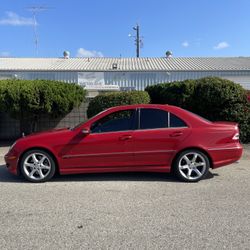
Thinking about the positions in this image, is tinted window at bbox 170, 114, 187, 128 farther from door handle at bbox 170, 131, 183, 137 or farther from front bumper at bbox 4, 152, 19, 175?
front bumper at bbox 4, 152, 19, 175

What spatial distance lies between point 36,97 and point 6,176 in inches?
172

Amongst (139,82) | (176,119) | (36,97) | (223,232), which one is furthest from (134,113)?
(139,82)

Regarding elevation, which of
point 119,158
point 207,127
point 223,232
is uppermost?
point 207,127

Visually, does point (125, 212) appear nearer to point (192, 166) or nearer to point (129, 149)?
point (129, 149)

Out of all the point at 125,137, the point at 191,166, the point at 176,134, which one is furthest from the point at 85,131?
the point at 191,166

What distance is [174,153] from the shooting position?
7.61 metres

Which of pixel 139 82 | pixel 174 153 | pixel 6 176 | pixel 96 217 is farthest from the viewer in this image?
pixel 139 82

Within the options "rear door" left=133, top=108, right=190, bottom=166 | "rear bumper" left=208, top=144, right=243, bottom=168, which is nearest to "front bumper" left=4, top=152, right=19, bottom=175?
"rear door" left=133, top=108, right=190, bottom=166

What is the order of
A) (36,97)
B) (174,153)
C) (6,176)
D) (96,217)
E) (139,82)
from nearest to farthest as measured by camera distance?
(96,217)
(174,153)
(6,176)
(36,97)
(139,82)

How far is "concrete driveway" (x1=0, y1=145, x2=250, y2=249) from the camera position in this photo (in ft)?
15.0

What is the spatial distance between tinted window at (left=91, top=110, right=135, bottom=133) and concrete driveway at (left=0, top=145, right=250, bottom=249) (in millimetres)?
974

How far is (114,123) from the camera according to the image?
7.75 m

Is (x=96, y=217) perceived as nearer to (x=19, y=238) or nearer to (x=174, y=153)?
(x=19, y=238)

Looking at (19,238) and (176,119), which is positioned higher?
(176,119)
